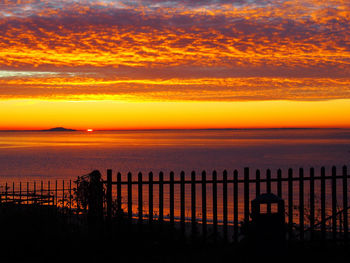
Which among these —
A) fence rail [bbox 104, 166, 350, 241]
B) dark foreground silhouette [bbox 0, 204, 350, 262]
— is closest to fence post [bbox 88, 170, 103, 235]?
dark foreground silhouette [bbox 0, 204, 350, 262]

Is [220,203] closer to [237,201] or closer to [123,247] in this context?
[237,201]

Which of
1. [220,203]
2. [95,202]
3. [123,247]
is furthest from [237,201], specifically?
[220,203]

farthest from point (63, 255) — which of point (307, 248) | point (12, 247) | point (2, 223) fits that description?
point (307, 248)

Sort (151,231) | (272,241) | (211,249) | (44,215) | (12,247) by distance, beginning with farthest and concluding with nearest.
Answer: (44,215) → (151,231) → (211,249) → (12,247) → (272,241)

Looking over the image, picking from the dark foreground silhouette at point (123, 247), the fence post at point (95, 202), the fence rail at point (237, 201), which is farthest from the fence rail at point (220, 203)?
the dark foreground silhouette at point (123, 247)

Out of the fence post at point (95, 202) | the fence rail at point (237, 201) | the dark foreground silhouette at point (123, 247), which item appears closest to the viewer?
the dark foreground silhouette at point (123, 247)

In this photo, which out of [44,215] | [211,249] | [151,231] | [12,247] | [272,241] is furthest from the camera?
[44,215]

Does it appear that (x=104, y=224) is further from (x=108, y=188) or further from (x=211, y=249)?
(x=211, y=249)

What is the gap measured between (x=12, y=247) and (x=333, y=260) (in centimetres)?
690

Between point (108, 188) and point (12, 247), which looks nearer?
point (12, 247)

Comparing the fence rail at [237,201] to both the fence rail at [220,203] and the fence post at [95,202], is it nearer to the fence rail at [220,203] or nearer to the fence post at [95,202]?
the fence rail at [220,203]

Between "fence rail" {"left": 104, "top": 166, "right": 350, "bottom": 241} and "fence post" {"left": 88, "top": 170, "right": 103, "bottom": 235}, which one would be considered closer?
"fence rail" {"left": 104, "top": 166, "right": 350, "bottom": 241}

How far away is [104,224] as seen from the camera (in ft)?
36.3

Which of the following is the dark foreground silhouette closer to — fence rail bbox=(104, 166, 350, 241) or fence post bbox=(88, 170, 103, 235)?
fence post bbox=(88, 170, 103, 235)
